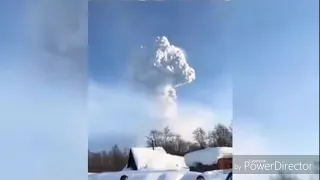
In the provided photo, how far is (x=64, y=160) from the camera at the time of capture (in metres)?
1.39

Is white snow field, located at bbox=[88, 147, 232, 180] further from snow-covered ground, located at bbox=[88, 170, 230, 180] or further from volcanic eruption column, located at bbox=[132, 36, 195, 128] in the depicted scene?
volcanic eruption column, located at bbox=[132, 36, 195, 128]

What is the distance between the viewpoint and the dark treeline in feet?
4.45

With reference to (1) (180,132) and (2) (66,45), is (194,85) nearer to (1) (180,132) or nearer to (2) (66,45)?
(1) (180,132)

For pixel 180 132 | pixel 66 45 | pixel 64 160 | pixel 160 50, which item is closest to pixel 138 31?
pixel 160 50

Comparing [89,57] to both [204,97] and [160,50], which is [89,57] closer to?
[160,50]

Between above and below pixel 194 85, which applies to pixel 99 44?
above

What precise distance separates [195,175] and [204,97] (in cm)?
25

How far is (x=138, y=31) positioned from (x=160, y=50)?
97mm

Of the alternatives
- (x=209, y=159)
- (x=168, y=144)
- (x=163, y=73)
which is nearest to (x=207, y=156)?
(x=209, y=159)

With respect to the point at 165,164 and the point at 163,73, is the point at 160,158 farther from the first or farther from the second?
the point at 163,73

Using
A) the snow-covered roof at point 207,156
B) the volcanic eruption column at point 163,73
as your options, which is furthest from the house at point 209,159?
the volcanic eruption column at point 163,73

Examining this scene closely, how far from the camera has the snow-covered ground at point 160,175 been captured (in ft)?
4.48

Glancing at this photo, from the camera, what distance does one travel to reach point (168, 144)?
1.37 meters

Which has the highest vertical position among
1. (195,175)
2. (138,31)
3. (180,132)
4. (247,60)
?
(138,31)
